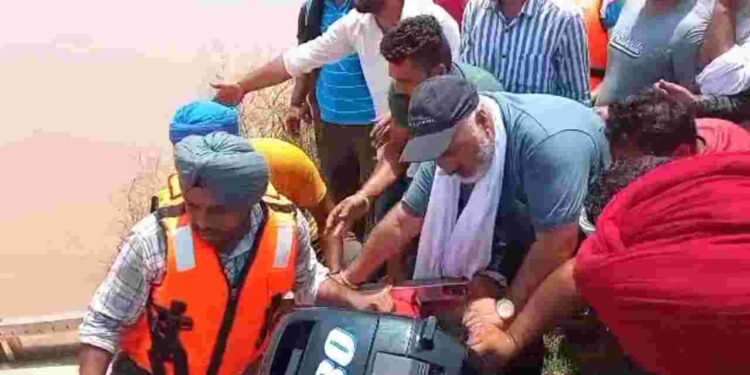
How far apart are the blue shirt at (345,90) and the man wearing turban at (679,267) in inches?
119

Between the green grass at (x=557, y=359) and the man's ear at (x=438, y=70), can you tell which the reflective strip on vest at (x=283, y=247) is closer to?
the man's ear at (x=438, y=70)

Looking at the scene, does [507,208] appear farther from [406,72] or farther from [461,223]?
[406,72]

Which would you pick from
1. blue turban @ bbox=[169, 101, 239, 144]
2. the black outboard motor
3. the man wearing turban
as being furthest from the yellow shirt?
the man wearing turban

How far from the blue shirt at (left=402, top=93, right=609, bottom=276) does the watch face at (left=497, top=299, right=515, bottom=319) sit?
193 mm

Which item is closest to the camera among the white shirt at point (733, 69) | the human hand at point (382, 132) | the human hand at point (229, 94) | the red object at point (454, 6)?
the white shirt at point (733, 69)

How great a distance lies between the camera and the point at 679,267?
2029mm

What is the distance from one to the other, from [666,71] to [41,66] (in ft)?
18.8

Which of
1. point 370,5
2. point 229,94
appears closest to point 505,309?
point 370,5

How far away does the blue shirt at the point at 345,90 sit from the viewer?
17.0 ft

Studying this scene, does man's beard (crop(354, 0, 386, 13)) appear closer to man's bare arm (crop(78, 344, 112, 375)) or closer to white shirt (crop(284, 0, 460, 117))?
white shirt (crop(284, 0, 460, 117))

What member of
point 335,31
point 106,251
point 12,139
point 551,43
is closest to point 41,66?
point 12,139

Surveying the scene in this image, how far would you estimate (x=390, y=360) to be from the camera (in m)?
2.66

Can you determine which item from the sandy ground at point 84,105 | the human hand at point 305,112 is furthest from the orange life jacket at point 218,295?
the sandy ground at point 84,105

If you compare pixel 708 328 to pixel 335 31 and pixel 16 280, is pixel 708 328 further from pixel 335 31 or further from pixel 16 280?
pixel 16 280
